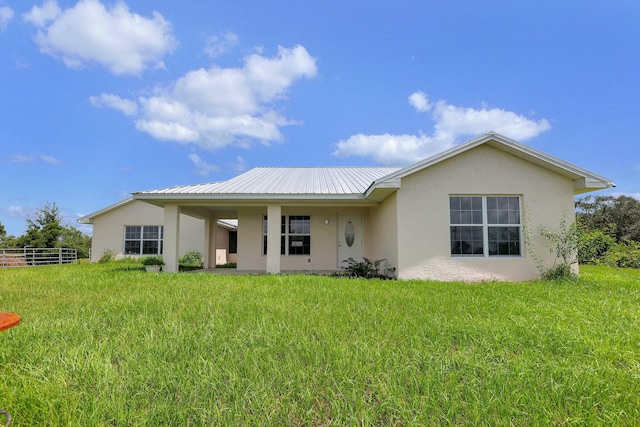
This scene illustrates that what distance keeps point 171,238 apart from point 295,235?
17.2ft

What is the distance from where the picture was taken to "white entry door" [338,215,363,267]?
46.6 ft

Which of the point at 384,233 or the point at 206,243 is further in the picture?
the point at 206,243

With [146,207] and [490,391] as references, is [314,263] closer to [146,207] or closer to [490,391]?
[490,391]

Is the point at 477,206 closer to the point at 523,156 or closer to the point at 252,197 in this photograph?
the point at 523,156

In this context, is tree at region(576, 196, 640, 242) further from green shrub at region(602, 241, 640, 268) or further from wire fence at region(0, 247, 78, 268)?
wire fence at region(0, 247, 78, 268)

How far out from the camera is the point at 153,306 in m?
5.96

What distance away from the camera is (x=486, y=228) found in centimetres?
1036

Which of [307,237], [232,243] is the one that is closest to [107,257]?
[232,243]

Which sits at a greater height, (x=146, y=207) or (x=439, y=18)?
(x=439, y=18)

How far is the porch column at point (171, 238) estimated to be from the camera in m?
11.9

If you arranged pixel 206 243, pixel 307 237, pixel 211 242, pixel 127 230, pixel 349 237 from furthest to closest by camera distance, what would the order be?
1. pixel 127 230
2. pixel 211 242
3. pixel 206 243
4. pixel 307 237
5. pixel 349 237

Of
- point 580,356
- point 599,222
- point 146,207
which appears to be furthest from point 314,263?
point 599,222

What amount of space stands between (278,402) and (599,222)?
36.2 m

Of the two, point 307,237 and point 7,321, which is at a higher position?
point 307,237
